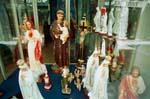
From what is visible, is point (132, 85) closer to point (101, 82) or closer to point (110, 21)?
point (101, 82)

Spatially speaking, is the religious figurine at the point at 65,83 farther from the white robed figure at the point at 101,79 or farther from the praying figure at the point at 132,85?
the praying figure at the point at 132,85

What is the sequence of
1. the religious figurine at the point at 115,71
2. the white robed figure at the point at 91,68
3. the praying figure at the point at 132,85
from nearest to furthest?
the praying figure at the point at 132,85, the white robed figure at the point at 91,68, the religious figurine at the point at 115,71

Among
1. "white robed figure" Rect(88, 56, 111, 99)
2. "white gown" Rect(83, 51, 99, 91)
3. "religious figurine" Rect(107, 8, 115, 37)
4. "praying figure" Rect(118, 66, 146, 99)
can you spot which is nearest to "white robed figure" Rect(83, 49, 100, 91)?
"white gown" Rect(83, 51, 99, 91)

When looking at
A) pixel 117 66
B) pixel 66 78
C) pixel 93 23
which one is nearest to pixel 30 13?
pixel 93 23

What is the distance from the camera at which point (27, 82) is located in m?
1.20

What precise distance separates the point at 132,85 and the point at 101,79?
19 centimetres

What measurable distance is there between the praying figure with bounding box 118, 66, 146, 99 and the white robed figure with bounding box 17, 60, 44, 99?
0.59 m

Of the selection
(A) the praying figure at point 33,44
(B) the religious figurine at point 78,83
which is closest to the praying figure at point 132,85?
(B) the religious figurine at point 78,83

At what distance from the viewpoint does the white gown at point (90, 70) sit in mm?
1294

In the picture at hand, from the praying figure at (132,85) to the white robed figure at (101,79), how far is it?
0.11 meters

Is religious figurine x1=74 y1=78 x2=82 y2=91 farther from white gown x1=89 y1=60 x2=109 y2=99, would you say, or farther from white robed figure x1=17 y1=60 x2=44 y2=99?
white robed figure x1=17 y1=60 x2=44 y2=99

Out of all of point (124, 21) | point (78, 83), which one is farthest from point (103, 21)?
point (78, 83)

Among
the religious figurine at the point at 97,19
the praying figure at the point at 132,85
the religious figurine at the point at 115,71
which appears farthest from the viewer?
the religious figurine at the point at 97,19

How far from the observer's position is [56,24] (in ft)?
4.82
